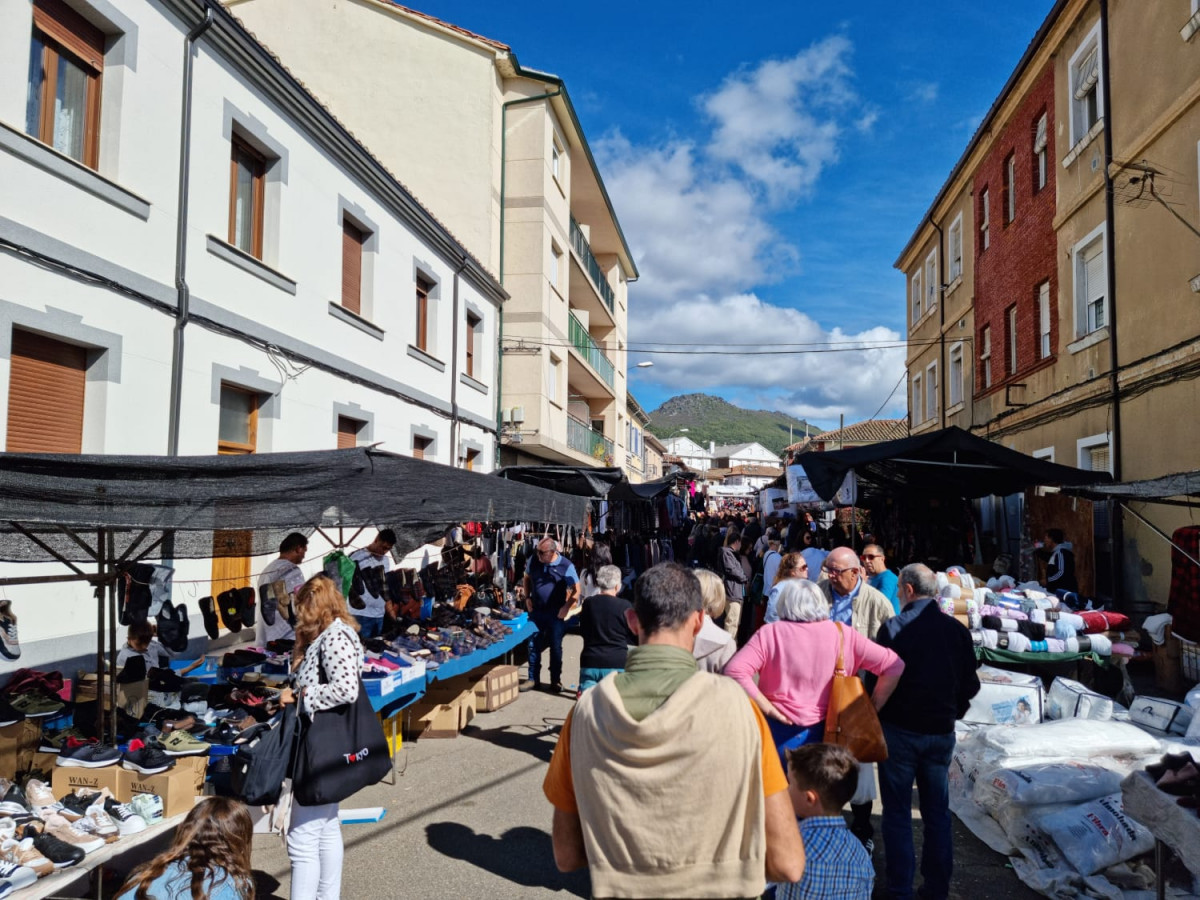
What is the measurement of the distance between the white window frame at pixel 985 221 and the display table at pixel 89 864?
19666 mm

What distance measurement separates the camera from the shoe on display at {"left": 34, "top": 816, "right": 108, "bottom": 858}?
3.90 m

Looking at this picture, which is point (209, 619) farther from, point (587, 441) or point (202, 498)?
point (587, 441)

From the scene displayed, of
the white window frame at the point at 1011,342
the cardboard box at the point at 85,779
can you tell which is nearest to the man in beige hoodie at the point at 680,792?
the cardboard box at the point at 85,779

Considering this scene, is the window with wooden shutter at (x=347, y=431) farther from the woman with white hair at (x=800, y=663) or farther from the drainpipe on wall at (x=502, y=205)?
the woman with white hair at (x=800, y=663)

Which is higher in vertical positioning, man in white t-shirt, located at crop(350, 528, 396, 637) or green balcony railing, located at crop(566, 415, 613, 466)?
green balcony railing, located at crop(566, 415, 613, 466)

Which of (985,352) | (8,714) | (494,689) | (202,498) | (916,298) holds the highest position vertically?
(916,298)

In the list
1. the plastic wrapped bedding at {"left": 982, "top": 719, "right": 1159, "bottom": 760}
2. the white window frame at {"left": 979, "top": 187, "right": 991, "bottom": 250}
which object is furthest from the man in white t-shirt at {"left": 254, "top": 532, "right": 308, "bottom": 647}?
the white window frame at {"left": 979, "top": 187, "right": 991, "bottom": 250}

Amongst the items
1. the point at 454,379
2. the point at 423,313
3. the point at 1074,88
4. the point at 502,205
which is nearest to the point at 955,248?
the point at 1074,88

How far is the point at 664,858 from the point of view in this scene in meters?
1.99

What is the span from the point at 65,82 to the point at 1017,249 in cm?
1655

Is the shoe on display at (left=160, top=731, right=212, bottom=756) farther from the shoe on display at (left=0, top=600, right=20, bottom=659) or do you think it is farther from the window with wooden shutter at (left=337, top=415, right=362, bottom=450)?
the window with wooden shutter at (left=337, top=415, right=362, bottom=450)

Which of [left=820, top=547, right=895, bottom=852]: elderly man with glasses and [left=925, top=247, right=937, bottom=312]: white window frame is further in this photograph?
[left=925, top=247, right=937, bottom=312]: white window frame

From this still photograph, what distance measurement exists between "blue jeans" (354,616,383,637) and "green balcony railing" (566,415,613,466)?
13621 millimetres

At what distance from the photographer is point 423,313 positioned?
15.6 meters
